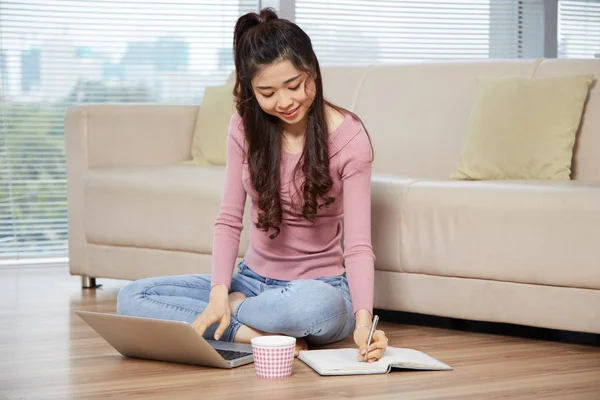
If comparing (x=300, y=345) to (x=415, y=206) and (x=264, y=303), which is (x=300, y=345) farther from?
(x=415, y=206)

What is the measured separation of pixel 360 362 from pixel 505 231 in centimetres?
61

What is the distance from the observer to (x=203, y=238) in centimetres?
308

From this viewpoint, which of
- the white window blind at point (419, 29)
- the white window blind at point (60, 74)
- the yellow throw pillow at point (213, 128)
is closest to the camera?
the yellow throw pillow at point (213, 128)

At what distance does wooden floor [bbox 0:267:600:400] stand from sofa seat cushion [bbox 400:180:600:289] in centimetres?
19

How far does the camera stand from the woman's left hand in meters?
2.04

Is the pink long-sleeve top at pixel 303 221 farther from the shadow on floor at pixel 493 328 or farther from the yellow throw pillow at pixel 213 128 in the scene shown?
the yellow throw pillow at pixel 213 128

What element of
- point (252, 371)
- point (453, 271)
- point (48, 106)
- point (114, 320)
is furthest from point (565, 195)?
point (48, 106)

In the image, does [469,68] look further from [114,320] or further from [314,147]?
[114,320]

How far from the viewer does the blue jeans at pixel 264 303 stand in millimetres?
2172

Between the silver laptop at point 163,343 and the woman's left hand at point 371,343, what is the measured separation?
0.87ft

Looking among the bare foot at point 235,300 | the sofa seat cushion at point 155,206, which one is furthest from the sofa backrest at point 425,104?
the bare foot at point 235,300

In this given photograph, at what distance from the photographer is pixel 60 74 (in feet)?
14.6

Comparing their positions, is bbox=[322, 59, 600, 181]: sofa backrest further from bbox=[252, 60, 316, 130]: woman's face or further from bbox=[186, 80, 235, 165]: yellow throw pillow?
bbox=[252, 60, 316, 130]: woman's face

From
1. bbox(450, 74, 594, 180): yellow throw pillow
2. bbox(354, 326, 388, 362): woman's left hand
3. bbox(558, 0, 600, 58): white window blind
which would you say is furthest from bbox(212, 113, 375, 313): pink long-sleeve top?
bbox(558, 0, 600, 58): white window blind
